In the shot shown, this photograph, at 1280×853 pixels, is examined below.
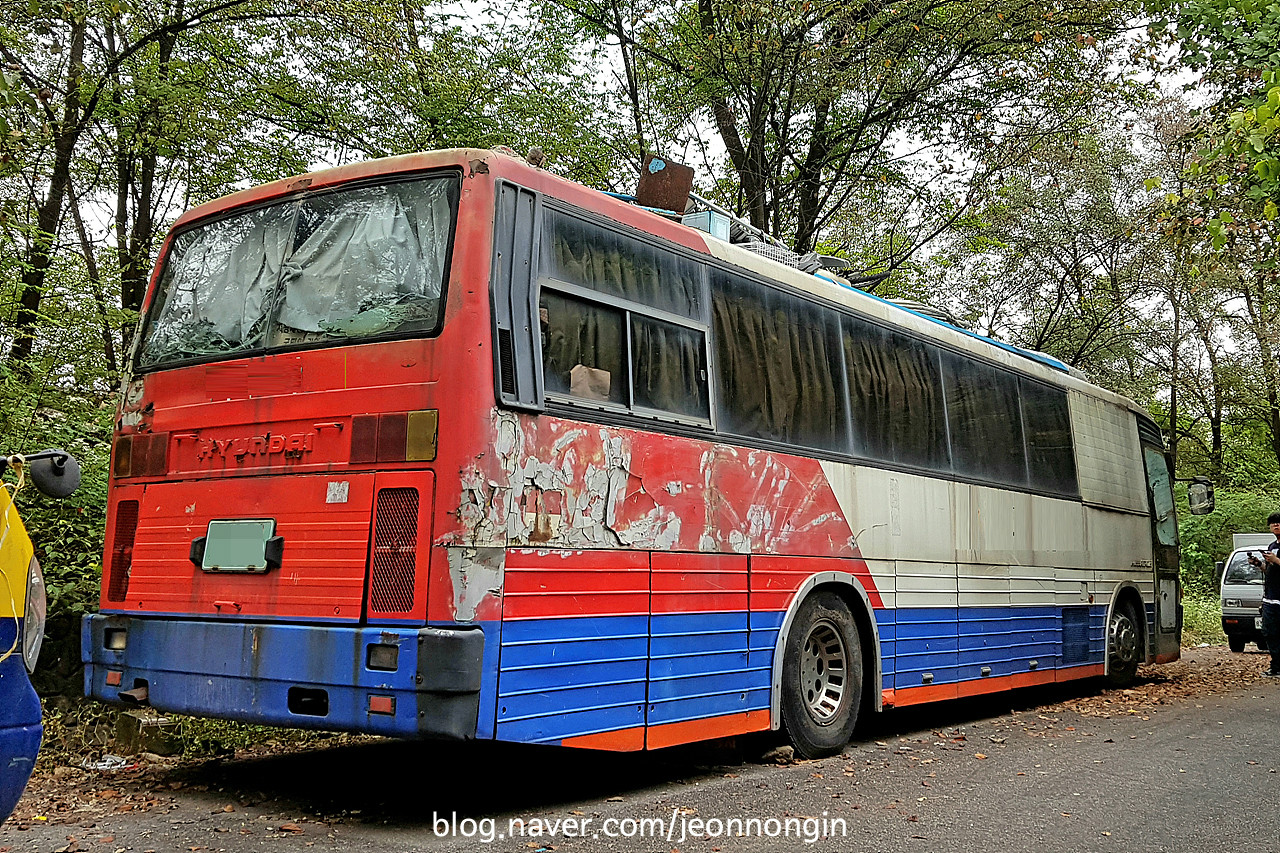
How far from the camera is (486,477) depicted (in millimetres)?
5129

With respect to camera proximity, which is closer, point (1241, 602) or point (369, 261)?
point (369, 261)

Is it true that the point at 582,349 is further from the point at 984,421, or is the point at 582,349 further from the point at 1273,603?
the point at 1273,603

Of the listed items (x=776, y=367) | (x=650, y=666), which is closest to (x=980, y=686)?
(x=776, y=367)

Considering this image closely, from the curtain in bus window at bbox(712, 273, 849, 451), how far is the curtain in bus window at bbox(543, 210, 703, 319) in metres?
0.30

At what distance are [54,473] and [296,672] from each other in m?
2.05

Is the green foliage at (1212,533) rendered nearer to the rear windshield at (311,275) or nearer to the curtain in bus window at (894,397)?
the curtain in bus window at (894,397)

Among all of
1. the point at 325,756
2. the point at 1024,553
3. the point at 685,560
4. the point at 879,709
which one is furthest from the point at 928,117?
the point at 325,756

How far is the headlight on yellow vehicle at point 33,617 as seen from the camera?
11.3ft

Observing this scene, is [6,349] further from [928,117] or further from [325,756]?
[928,117]

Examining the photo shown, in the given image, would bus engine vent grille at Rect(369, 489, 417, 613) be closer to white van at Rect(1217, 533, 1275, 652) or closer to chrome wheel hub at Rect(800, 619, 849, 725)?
chrome wheel hub at Rect(800, 619, 849, 725)

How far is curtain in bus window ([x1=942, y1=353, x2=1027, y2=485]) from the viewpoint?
9.37 metres

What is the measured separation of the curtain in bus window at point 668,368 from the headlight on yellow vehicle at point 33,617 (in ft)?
10.6

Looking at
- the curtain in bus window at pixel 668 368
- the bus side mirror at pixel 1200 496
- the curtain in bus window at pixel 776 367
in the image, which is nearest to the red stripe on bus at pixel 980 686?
the curtain in bus window at pixel 776 367

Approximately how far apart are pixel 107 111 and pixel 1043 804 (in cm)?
1212
